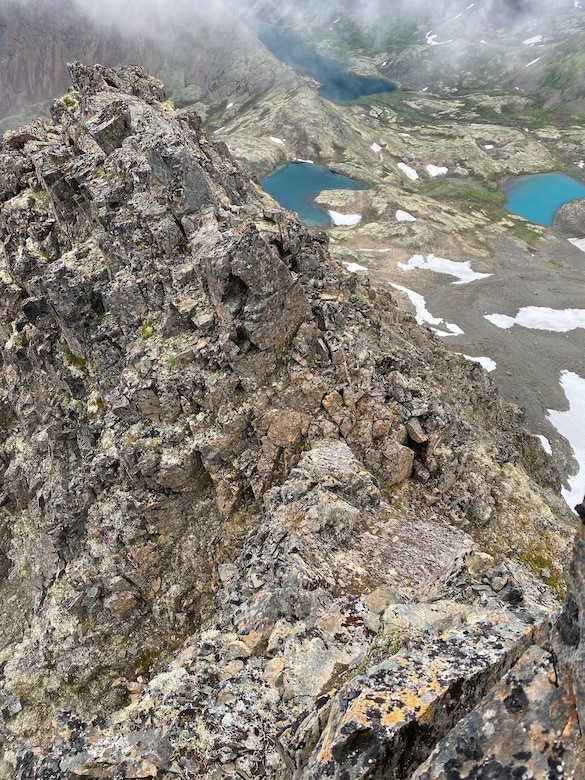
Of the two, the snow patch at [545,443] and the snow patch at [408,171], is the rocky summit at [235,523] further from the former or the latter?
the snow patch at [408,171]

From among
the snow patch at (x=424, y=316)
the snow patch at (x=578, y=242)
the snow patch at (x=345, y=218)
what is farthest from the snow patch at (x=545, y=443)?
the snow patch at (x=578, y=242)

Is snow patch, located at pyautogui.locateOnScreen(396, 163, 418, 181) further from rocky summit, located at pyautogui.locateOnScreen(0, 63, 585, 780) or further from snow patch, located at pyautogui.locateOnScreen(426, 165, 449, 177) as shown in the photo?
rocky summit, located at pyautogui.locateOnScreen(0, 63, 585, 780)

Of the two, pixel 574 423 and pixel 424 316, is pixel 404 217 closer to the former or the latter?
pixel 424 316

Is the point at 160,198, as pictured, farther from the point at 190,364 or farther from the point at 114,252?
the point at 190,364

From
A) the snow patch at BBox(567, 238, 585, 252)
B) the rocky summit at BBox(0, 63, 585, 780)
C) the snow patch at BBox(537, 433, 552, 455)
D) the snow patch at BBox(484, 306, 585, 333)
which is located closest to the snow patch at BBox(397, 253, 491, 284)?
the snow patch at BBox(484, 306, 585, 333)

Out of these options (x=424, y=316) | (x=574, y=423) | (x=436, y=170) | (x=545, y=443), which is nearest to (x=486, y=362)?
(x=574, y=423)

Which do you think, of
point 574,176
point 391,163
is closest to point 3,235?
point 391,163
